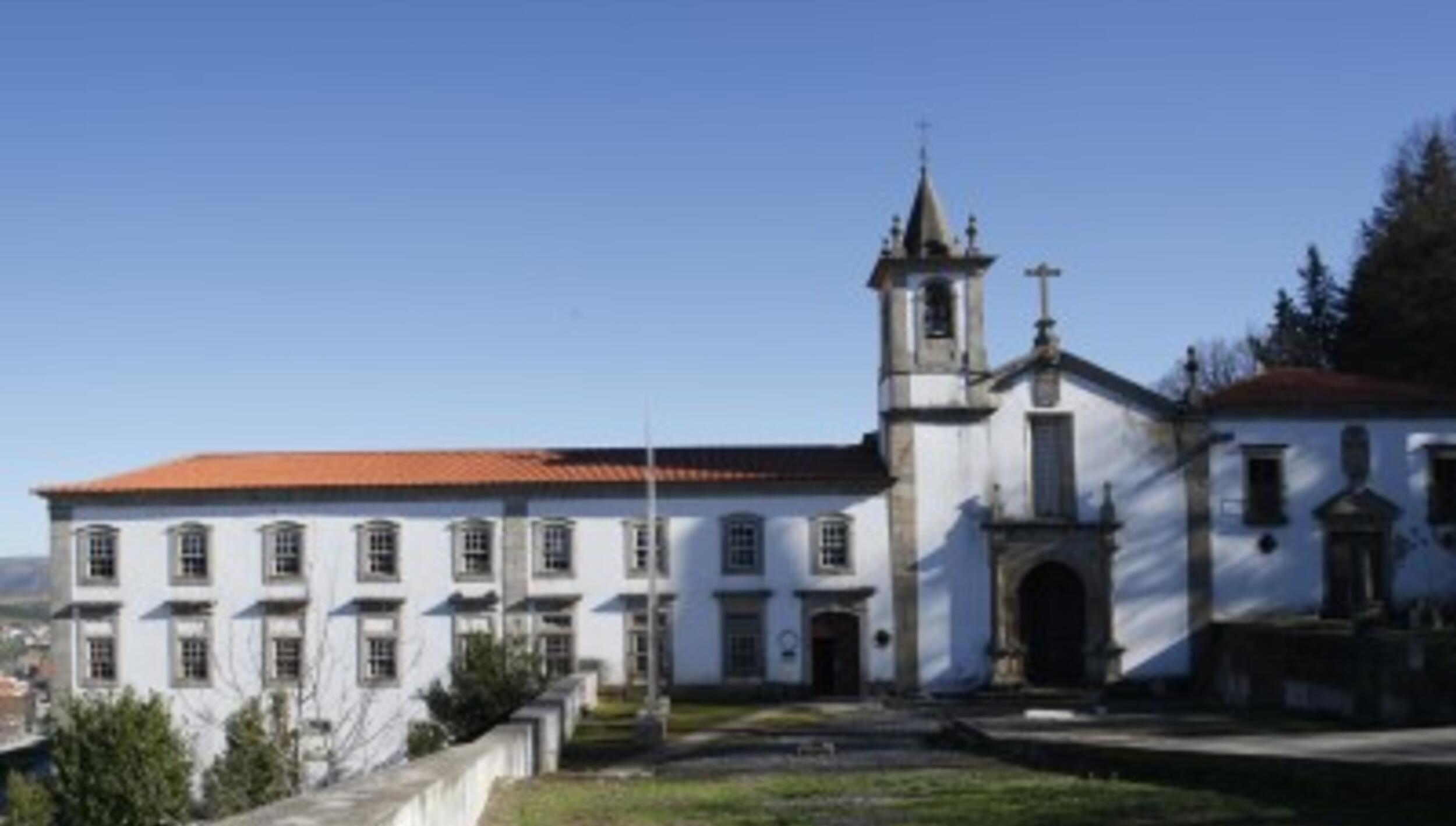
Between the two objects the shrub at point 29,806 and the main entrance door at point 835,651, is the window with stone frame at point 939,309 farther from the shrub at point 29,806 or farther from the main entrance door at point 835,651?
the shrub at point 29,806

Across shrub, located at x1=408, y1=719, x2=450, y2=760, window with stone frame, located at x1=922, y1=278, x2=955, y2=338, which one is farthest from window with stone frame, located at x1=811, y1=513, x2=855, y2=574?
shrub, located at x1=408, y1=719, x2=450, y2=760

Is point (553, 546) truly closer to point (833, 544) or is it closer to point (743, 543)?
point (743, 543)

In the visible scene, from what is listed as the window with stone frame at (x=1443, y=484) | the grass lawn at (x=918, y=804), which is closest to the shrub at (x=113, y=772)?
the grass lawn at (x=918, y=804)

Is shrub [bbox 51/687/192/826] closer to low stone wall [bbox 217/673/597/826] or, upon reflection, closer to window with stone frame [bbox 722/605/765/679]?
low stone wall [bbox 217/673/597/826]

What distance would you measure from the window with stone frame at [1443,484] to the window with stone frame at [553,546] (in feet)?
64.4

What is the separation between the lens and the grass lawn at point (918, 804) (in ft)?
43.0

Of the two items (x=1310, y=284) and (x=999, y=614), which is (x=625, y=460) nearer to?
(x=999, y=614)

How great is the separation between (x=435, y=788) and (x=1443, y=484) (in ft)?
110

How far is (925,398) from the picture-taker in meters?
39.3

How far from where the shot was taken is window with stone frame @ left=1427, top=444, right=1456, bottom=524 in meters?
39.0

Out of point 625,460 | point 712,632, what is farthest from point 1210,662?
point 625,460

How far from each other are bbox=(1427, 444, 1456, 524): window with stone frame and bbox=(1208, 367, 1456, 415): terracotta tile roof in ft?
3.19

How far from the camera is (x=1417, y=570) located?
127 feet

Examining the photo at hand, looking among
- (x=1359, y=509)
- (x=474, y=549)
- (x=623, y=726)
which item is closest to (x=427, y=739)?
(x=623, y=726)
